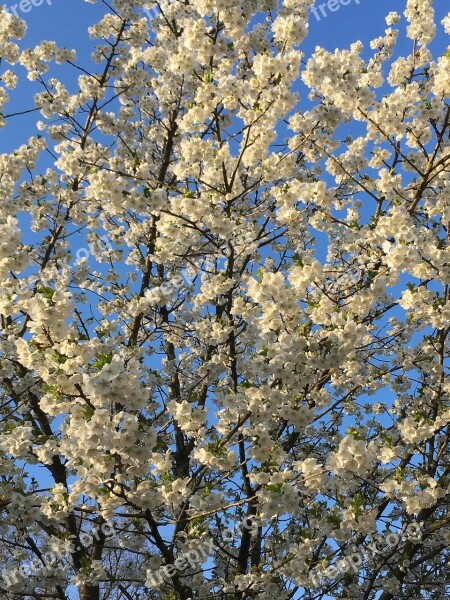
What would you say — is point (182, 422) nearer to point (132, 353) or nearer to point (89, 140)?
point (132, 353)

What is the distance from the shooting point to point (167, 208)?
266 inches

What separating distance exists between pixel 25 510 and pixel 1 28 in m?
6.75

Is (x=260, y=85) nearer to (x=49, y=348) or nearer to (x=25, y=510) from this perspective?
(x=49, y=348)

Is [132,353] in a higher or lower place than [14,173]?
lower

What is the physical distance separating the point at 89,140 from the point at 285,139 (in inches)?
125

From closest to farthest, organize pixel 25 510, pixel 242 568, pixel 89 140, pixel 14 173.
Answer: pixel 25 510 < pixel 242 568 < pixel 14 173 < pixel 89 140

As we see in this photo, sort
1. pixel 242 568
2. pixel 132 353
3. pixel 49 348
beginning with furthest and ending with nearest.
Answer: pixel 132 353 < pixel 242 568 < pixel 49 348

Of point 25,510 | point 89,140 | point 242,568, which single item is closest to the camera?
point 25,510

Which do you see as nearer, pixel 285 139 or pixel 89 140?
pixel 285 139

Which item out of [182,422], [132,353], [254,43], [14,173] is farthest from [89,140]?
[182,422]

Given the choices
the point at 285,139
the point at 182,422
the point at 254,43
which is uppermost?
the point at 254,43

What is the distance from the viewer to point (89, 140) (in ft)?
29.9

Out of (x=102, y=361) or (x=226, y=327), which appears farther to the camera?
(x=226, y=327)

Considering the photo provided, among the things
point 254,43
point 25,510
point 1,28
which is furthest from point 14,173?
point 25,510
